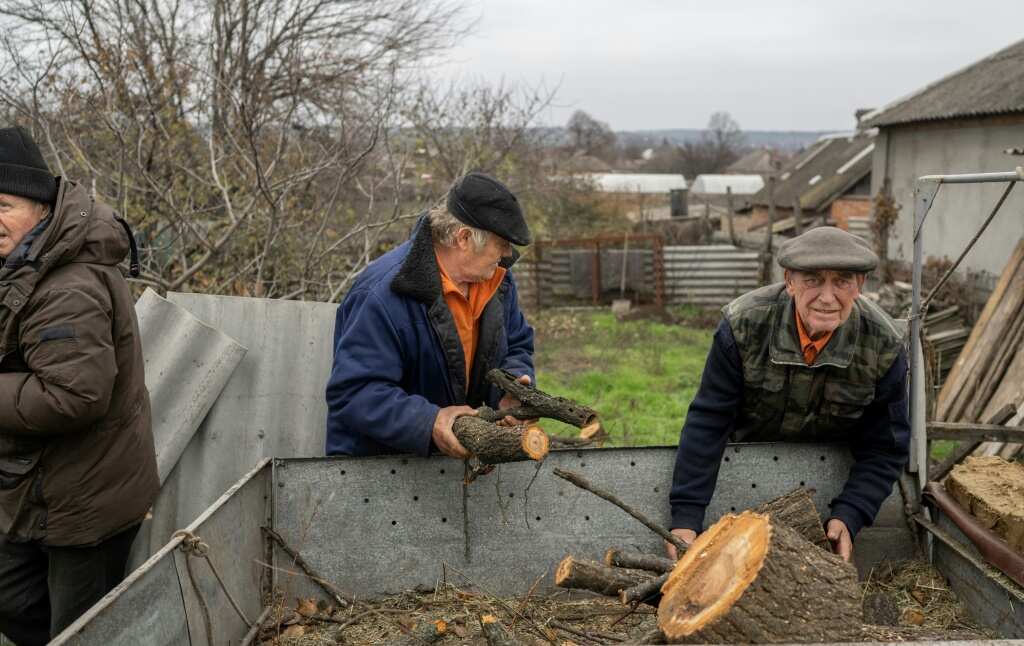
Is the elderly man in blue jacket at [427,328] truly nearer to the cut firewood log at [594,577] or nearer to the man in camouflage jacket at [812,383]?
the cut firewood log at [594,577]

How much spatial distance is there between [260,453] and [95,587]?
51.3 inches

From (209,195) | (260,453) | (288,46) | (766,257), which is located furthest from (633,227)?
(260,453)

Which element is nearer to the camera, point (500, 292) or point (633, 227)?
point (500, 292)

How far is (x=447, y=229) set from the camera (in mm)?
2979

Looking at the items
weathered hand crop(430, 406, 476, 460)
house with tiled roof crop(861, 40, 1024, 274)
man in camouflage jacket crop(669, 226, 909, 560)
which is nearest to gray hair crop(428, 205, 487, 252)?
weathered hand crop(430, 406, 476, 460)

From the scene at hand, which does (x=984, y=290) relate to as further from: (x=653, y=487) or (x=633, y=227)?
(x=633, y=227)

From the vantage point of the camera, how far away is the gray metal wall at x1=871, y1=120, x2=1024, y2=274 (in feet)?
40.2

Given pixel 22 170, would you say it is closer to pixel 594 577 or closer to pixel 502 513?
pixel 502 513

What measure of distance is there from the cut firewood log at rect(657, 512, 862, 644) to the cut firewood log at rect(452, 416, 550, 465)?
56 cm

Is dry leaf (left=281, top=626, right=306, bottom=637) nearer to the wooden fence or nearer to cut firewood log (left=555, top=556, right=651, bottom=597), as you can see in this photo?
cut firewood log (left=555, top=556, right=651, bottom=597)

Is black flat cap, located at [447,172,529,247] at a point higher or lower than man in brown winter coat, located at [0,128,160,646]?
higher

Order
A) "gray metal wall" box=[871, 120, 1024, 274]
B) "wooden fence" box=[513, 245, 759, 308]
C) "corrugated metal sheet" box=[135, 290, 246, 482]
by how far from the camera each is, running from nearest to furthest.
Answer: "corrugated metal sheet" box=[135, 290, 246, 482]
"gray metal wall" box=[871, 120, 1024, 274]
"wooden fence" box=[513, 245, 759, 308]

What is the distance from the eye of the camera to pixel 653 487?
3.24 meters

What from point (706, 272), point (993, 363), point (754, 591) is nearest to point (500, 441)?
point (754, 591)
